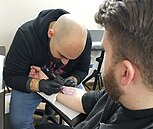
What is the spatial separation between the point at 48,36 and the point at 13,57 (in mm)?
239

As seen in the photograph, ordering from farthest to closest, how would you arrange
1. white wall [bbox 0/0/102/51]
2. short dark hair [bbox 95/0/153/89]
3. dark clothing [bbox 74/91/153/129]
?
white wall [bbox 0/0/102/51]
dark clothing [bbox 74/91/153/129]
short dark hair [bbox 95/0/153/89]

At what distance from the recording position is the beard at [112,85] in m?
0.84

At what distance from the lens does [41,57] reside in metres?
1.62

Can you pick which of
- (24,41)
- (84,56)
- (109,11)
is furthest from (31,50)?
(109,11)

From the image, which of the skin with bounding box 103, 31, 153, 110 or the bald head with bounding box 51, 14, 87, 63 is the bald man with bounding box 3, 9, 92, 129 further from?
the skin with bounding box 103, 31, 153, 110

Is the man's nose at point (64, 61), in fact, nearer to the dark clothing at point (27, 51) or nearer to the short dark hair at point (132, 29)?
the dark clothing at point (27, 51)

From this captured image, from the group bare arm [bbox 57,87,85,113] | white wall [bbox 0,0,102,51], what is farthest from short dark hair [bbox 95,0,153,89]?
white wall [bbox 0,0,102,51]

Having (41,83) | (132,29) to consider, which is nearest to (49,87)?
(41,83)

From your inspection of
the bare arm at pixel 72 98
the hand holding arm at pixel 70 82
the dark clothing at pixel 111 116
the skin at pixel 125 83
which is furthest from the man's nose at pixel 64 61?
the skin at pixel 125 83

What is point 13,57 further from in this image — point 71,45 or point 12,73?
point 71,45

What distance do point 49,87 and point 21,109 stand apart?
1.18 feet

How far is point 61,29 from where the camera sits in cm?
A: 145

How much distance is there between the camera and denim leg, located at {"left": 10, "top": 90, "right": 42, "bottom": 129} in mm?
1650

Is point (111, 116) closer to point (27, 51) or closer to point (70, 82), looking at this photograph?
point (70, 82)
